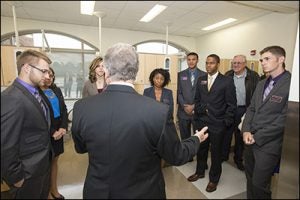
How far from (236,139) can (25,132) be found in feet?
4.34

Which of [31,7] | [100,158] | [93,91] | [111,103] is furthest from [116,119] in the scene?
[31,7]

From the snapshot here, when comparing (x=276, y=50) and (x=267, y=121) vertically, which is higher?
(x=276, y=50)

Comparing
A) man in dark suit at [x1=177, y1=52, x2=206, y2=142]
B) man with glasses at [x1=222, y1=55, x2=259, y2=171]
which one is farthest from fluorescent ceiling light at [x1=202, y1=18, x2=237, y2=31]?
man with glasses at [x1=222, y1=55, x2=259, y2=171]

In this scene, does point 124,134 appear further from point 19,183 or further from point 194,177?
point 194,177

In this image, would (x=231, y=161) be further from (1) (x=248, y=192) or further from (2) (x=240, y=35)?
(2) (x=240, y=35)

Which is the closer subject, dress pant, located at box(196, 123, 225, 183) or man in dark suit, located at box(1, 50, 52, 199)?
man in dark suit, located at box(1, 50, 52, 199)

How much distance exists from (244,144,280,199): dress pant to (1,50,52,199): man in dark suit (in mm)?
1140

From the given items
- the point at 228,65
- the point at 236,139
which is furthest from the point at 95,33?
the point at 236,139

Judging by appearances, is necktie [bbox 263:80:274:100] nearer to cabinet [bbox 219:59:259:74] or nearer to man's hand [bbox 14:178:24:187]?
cabinet [bbox 219:59:259:74]

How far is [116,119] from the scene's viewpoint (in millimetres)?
695

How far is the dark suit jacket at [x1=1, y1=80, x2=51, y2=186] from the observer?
631 millimetres

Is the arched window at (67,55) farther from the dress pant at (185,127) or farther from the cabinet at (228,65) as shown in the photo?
the cabinet at (228,65)

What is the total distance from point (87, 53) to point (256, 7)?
88 centimetres

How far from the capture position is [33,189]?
74cm
